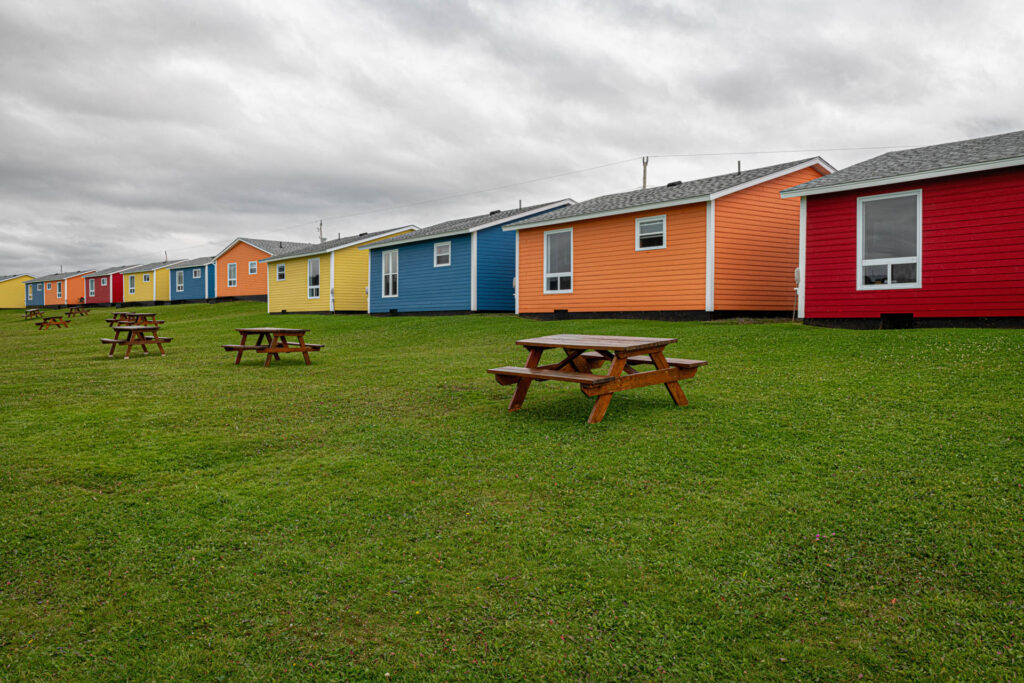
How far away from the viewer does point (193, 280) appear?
48219 millimetres

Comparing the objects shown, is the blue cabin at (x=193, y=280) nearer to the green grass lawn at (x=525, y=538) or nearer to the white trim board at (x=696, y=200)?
the white trim board at (x=696, y=200)

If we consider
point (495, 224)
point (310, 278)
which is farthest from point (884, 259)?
point (310, 278)

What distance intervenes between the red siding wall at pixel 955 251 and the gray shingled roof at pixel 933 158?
0.35 meters

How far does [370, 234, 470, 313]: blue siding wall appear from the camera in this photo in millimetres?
23953

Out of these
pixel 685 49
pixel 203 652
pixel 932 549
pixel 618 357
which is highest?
pixel 685 49

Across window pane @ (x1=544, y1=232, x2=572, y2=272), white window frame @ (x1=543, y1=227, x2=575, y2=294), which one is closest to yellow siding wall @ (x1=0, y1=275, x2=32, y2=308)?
white window frame @ (x1=543, y1=227, x2=575, y2=294)

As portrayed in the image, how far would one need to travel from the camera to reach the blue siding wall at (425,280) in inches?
943

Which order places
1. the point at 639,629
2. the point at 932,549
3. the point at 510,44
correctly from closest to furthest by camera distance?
the point at 639,629, the point at 932,549, the point at 510,44

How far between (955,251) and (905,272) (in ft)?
3.20

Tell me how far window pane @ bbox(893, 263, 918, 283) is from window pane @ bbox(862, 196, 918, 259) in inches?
8.7

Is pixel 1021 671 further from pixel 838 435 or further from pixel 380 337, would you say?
pixel 380 337

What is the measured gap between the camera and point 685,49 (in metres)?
21.9

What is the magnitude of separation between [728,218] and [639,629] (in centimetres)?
1530

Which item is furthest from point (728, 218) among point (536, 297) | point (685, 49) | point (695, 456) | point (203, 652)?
point (203, 652)
